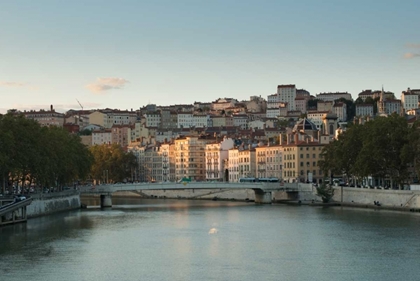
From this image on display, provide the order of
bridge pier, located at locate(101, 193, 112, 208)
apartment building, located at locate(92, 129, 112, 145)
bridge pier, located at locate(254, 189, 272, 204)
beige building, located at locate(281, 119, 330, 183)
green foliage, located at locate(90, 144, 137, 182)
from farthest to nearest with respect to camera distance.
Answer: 1. apartment building, located at locate(92, 129, 112, 145)
2. green foliage, located at locate(90, 144, 137, 182)
3. beige building, located at locate(281, 119, 330, 183)
4. bridge pier, located at locate(254, 189, 272, 204)
5. bridge pier, located at locate(101, 193, 112, 208)

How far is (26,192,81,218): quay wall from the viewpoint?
74781 mm

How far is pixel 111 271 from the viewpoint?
46438 mm

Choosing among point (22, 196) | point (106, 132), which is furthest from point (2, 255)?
point (106, 132)

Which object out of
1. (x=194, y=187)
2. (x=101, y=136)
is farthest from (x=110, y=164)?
(x=101, y=136)

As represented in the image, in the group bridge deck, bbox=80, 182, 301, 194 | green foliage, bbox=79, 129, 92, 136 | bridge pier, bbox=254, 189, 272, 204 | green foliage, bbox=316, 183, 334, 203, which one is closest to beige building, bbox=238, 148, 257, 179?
bridge pier, bbox=254, 189, 272, 204

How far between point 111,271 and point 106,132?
478 feet

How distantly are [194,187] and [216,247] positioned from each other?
125 ft

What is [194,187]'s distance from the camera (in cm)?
9288

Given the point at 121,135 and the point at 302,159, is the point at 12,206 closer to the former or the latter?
the point at 302,159

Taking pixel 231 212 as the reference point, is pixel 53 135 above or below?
above

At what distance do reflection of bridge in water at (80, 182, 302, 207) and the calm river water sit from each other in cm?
1442

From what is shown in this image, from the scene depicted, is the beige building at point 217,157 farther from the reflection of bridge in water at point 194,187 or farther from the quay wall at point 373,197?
the quay wall at point 373,197

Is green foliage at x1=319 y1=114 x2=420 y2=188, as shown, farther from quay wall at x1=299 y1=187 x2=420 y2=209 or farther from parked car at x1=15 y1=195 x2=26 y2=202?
parked car at x1=15 y1=195 x2=26 y2=202

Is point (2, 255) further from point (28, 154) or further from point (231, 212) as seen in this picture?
point (231, 212)
